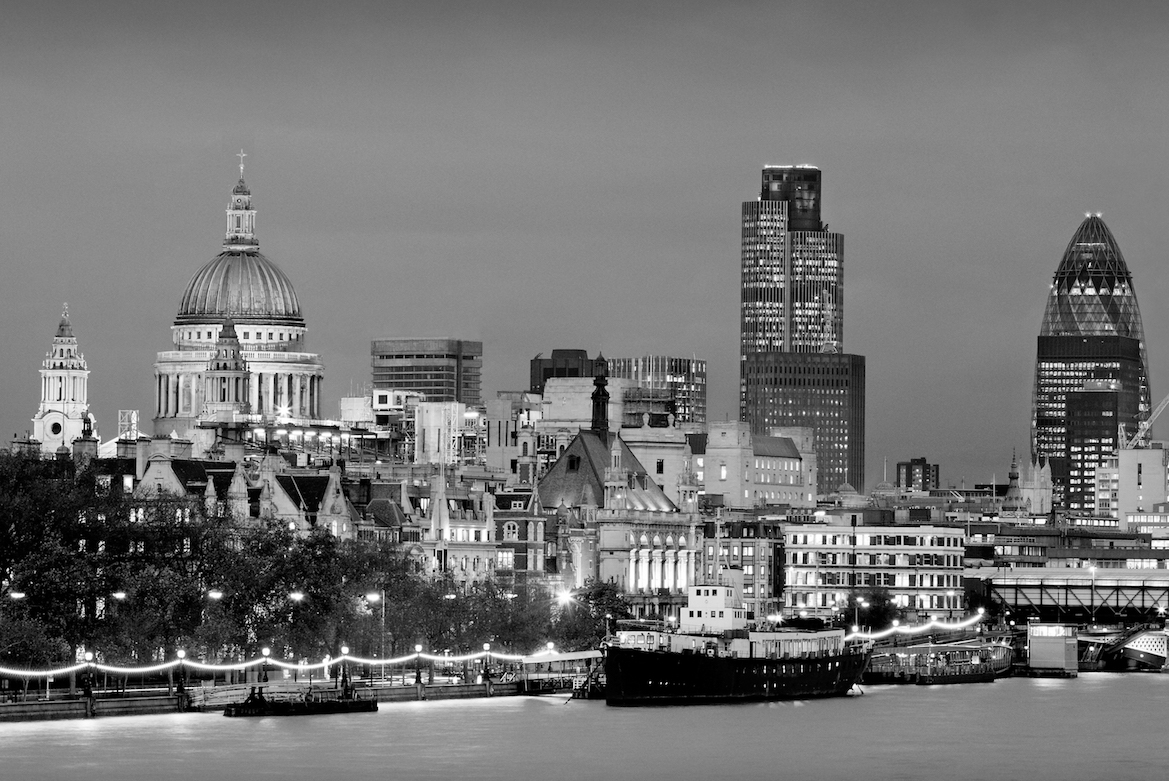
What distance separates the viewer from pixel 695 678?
177 m

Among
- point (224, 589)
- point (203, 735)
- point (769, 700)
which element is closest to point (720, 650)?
point (769, 700)

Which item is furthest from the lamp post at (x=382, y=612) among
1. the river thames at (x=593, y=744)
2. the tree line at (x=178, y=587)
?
the river thames at (x=593, y=744)

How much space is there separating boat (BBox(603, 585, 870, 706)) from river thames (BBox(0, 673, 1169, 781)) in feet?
9.30

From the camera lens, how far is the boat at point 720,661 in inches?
6914

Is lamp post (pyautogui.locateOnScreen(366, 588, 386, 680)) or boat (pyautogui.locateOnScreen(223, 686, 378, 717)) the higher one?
lamp post (pyautogui.locateOnScreen(366, 588, 386, 680))

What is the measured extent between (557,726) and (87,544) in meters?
24.9

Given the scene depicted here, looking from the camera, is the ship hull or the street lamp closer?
the street lamp

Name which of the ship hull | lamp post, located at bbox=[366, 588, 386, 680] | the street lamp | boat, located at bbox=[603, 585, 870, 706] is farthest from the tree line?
the ship hull

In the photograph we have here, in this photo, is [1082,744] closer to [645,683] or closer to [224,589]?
[645,683]

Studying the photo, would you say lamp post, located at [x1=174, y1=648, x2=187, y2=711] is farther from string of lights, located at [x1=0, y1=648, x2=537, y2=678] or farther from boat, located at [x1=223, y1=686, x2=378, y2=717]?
boat, located at [x1=223, y1=686, x2=378, y2=717]

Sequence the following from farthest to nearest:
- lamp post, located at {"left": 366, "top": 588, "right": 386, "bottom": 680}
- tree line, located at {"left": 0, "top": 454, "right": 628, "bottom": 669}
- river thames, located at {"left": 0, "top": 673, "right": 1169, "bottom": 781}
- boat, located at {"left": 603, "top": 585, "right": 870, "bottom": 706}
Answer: lamp post, located at {"left": 366, "top": 588, "right": 386, "bottom": 680} < boat, located at {"left": 603, "top": 585, "right": 870, "bottom": 706} < tree line, located at {"left": 0, "top": 454, "right": 628, "bottom": 669} < river thames, located at {"left": 0, "top": 673, "right": 1169, "bottom": 781}

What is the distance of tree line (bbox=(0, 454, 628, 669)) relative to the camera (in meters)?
158

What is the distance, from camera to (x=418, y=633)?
182 m

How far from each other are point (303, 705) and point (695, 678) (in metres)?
25.2
